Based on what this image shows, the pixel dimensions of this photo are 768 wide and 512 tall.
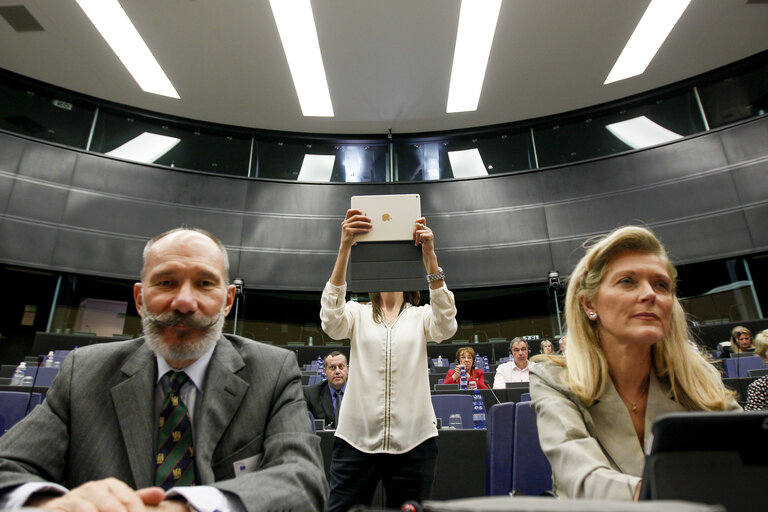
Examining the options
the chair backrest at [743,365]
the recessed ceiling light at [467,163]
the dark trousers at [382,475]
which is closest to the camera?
the dark trousers at [382,475]

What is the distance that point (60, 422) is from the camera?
101 centimetres

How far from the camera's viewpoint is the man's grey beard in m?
1.07

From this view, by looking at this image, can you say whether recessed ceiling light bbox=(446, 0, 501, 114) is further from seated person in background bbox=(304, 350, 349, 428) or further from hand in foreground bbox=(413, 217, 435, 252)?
hand in foreground bbox=(413, 217, 435, 252)

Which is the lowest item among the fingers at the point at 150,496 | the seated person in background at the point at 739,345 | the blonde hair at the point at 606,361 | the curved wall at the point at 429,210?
the fingers at the point at 150,496

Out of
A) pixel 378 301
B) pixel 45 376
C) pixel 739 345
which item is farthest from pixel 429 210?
pixel 378 301

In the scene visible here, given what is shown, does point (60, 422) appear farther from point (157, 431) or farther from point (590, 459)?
point (590, 459)

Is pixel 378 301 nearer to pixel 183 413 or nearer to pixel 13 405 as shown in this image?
pixel 183 413

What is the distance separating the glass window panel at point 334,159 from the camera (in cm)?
973

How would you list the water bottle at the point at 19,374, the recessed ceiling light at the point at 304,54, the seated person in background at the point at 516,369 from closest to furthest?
the water bottle at the point at 19,374
the seated person in background at the point at 516,369
the recessed ceiling light at the point at 304,54

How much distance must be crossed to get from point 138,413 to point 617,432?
114cm

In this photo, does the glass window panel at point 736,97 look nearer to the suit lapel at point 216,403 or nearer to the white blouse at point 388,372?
the white blouse at point 388,372

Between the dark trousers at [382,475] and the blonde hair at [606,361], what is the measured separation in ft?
2.30

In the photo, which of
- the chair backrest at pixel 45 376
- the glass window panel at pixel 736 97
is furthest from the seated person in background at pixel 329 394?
the glass window panel at pixel 736 97

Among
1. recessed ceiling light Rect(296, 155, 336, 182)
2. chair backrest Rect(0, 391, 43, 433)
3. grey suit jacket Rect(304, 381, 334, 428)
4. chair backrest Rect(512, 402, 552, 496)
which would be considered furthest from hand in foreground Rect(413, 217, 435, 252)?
recessed ceiling light Rect(296, 155, 336, 182)
